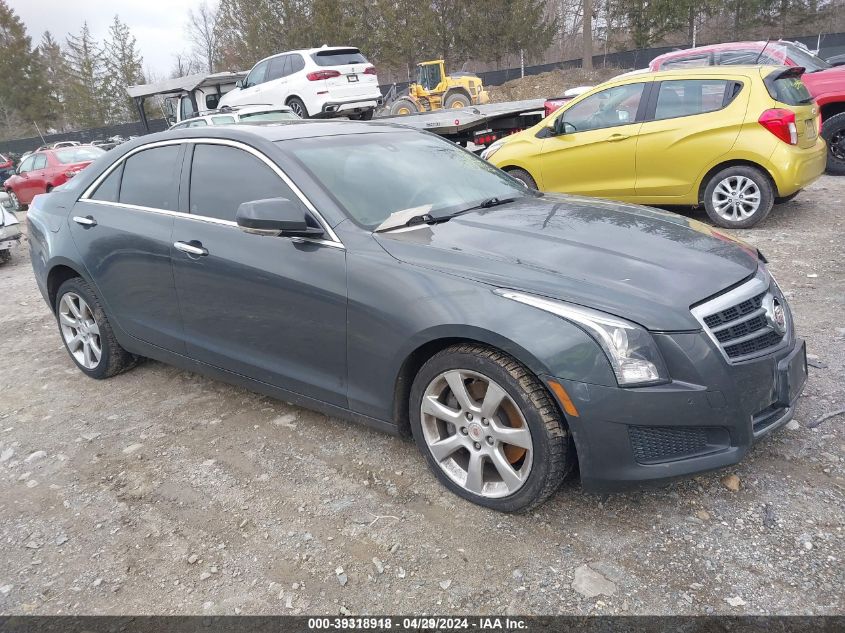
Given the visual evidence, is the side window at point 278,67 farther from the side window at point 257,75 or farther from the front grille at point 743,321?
the front grille at point 743,321

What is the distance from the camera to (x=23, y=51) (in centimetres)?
5312

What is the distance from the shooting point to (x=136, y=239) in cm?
384

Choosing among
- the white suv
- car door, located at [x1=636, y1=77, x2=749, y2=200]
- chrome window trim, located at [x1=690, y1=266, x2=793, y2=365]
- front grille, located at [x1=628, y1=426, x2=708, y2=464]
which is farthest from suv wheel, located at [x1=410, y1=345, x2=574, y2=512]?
the white suv

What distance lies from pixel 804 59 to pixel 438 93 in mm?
12714

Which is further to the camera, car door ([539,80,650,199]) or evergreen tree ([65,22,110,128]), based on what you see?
evergreen tree ([65,22,110,128])

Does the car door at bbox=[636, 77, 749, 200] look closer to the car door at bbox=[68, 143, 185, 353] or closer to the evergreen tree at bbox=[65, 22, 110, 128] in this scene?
the car door at bbox=[68, 143, 185, 353]

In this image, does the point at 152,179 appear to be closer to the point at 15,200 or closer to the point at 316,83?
the point at 316,83

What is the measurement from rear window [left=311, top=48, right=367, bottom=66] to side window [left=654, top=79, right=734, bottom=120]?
422 inches

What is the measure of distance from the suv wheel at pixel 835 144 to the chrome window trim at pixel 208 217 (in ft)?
30.0

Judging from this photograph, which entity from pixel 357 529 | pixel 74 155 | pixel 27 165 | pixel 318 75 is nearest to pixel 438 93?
pixel 318 75

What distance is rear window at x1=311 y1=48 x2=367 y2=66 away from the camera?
52.0 feet

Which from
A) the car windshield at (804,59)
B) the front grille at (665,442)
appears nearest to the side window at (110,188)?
the front grille at (665,442)

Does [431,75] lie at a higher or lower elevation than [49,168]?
higher

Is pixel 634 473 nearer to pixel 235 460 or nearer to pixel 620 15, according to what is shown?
pixel 235 460
